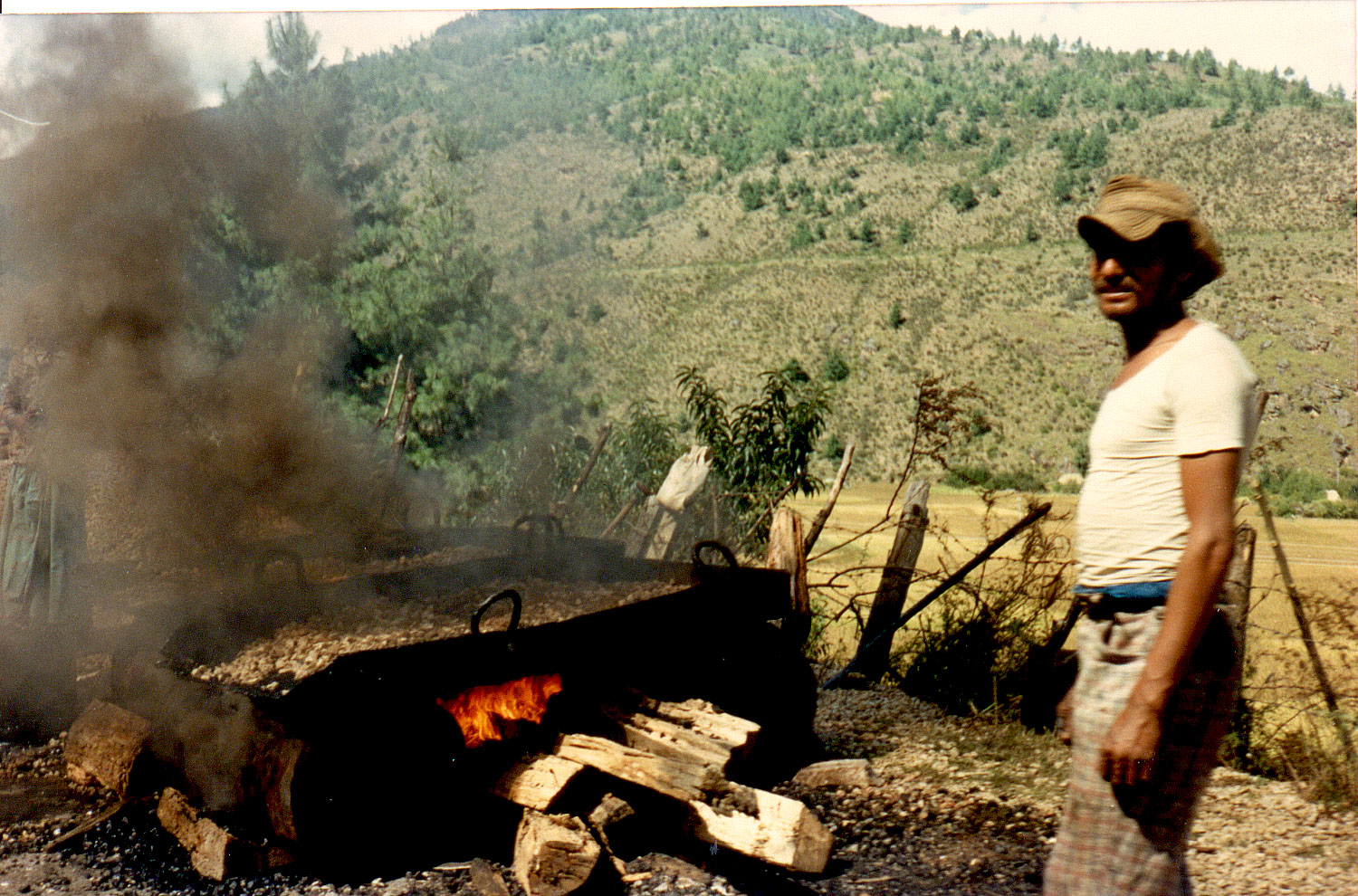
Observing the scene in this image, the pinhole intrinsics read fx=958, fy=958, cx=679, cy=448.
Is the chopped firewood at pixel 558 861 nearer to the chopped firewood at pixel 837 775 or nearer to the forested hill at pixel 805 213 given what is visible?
the chopped firewood at pixel 837 775

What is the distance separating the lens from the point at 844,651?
600 centimetres

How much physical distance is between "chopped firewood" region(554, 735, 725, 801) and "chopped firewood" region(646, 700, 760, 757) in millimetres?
207

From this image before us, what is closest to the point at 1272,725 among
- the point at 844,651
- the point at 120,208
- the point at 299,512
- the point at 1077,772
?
the point at 844,651

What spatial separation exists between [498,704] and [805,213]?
1309cm

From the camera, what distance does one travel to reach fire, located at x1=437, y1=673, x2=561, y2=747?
3.35m

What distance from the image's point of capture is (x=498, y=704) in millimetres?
3465

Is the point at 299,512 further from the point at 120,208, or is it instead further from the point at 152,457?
the point at 120,208

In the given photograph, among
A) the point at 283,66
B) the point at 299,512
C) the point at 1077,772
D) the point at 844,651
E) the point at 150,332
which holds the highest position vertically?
the point at 283,66

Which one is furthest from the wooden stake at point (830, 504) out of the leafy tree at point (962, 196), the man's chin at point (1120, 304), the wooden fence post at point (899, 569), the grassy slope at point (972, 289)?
the leafy tree at point (962, 196)

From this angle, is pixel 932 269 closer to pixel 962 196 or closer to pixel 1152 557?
pixel 962 196

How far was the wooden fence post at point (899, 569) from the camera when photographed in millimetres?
5262

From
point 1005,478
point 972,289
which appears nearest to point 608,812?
point 1005,478

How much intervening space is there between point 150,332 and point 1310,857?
7.27 meters

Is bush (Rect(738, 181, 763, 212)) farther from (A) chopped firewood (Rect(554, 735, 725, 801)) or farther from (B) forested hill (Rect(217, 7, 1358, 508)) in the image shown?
(A) chopped firewood (Rect(554, 735, 725, 801))
